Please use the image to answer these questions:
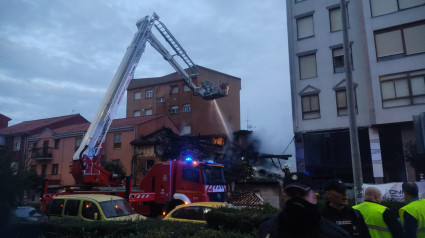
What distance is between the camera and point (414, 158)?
18203 mm

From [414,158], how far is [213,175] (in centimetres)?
1119

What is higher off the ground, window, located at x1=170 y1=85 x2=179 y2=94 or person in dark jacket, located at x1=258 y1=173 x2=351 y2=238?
window, located at x1=170 y1=85 x2=179 y2=94

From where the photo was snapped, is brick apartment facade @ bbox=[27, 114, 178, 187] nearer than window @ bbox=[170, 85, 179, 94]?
Yes

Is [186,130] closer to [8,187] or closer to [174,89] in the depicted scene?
[174,89]

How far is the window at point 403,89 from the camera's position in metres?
18.9

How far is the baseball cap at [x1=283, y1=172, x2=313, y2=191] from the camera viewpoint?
258 cm

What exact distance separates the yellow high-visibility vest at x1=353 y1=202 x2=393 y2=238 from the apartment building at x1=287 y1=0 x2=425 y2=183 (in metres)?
16.9

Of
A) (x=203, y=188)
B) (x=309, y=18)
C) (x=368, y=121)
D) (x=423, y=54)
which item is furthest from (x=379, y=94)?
(x=203, y=188)

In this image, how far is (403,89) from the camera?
1930cm

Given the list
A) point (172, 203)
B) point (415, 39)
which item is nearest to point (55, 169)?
point (172, 203)

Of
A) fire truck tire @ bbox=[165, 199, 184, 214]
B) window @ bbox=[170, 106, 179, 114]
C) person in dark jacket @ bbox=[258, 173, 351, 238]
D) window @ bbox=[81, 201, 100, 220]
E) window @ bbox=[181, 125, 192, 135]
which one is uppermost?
window @ bbox=[170, 106, 179, 114]

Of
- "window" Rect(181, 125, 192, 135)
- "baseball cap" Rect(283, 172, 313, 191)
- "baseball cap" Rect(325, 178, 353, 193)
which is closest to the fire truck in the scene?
"baseball cap" Rect(325, 178, 353, 193)

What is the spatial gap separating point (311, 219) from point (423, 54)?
20.7 meters

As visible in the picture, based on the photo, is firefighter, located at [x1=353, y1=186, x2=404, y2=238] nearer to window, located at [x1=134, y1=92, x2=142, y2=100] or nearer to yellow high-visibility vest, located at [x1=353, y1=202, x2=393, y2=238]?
yellow high-visibility vest, located at [x1=353, y1=202, x2=393, y2=238]
